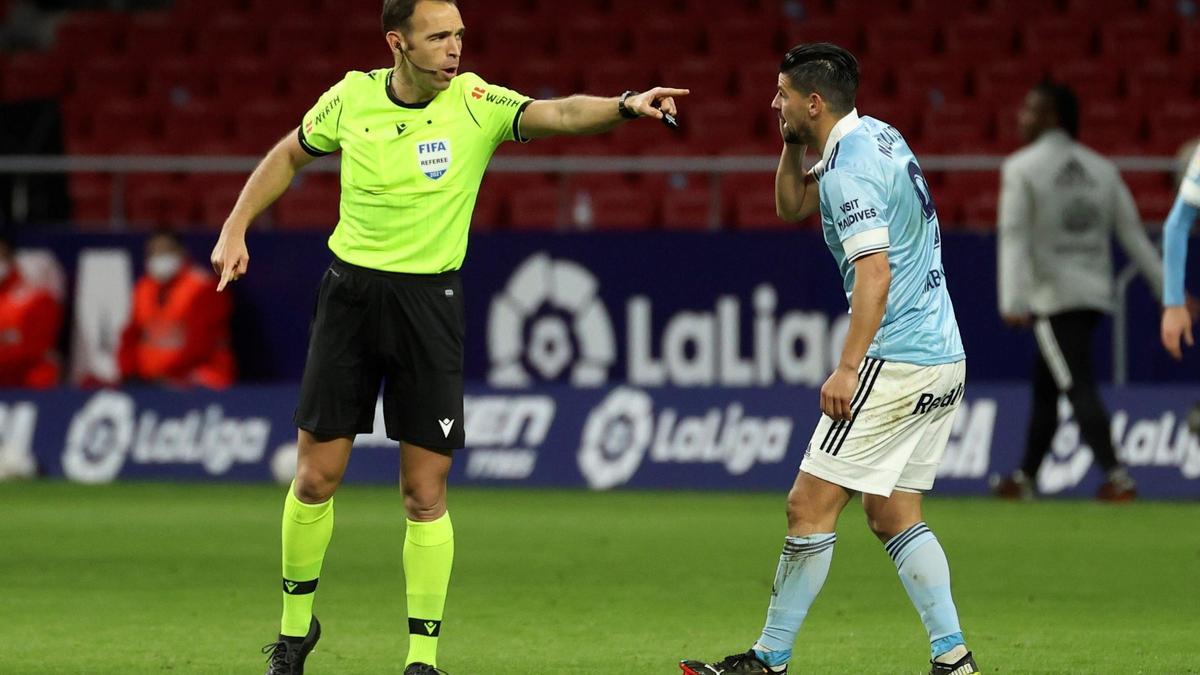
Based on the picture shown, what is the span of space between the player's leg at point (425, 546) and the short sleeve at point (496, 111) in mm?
1035

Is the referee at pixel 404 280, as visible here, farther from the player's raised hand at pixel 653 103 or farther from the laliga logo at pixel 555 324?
the laliga logo at pixel 555 324

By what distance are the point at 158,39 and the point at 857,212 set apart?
14.4 metres

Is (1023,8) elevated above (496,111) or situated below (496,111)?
above

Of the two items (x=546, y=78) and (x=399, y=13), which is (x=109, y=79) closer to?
(x=546, y=78)

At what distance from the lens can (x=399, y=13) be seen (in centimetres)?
599

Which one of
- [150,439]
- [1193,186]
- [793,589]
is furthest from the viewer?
[150,439]

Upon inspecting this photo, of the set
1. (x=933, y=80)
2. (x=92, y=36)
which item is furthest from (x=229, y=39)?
(x=933, y=80)

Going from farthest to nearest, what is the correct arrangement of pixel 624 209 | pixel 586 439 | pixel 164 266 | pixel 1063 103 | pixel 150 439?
pixel 624 209
pixel 164 266
pixel 150 439
pixel 586 439
pixel 1063 103

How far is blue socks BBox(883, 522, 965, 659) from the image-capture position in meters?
5.85

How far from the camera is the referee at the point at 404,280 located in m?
6.02

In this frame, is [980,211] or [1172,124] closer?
[980,211]

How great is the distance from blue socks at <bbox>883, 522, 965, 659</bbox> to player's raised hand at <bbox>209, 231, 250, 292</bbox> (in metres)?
2.23

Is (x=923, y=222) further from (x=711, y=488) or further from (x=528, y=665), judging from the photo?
(x=711, y=488)

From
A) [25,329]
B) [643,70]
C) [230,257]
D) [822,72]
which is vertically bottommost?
[25,329]
